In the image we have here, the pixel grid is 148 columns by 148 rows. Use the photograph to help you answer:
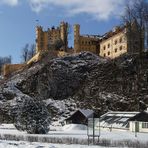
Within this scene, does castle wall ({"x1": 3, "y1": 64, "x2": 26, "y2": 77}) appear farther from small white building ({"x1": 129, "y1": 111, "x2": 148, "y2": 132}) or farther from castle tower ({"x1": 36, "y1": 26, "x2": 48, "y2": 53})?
small white building ({"x1": 129, "y1": 111, "x2": 148, "y2": 132})

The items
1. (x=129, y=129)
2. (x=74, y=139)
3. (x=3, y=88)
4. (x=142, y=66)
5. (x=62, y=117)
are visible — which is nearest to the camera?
(x=74, y=139)

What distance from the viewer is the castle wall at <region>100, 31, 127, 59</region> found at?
108 meters

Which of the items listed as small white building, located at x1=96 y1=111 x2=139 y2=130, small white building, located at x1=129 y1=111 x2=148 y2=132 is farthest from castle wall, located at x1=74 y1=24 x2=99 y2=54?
small white building, located at x1=129 y1=111 x2=148 y2=132

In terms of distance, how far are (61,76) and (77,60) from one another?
672 centimetres

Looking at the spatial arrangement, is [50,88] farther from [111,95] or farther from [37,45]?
[37,45]

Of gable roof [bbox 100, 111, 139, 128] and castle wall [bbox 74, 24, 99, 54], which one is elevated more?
castle wall [bbox 74, 24, 99, 54]

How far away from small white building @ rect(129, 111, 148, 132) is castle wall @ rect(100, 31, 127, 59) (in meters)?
38.3

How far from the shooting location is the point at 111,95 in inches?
3642

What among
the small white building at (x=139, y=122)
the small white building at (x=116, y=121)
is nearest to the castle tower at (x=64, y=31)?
the small white building at (x=116, y=121)

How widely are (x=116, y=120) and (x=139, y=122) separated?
536 cm

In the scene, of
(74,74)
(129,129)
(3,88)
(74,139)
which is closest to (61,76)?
Answer: (74,74)

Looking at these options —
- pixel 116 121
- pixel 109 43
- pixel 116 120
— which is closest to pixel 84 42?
pixel 109 43

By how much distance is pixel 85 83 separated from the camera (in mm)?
99562

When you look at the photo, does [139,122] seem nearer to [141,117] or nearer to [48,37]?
[141,117]
